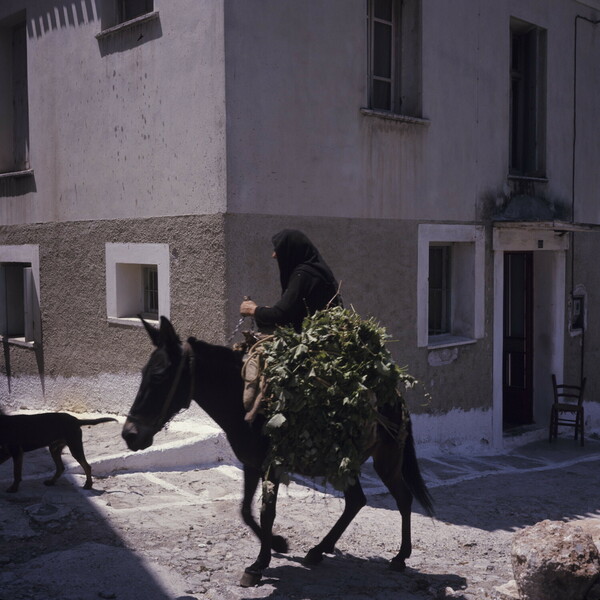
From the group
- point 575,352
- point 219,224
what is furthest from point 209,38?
point 575,352

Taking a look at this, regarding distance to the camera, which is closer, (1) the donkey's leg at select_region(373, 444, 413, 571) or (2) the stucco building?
(1) the donkey's leg at select_region(373, 444, 413, 571)

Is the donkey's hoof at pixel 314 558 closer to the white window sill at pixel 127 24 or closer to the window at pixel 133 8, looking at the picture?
the white window sill at pixel 127 24

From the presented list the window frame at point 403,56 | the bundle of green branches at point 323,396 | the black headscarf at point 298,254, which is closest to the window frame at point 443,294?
the window frame at point 403,56

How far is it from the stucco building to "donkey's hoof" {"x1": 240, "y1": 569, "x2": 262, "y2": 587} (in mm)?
2777

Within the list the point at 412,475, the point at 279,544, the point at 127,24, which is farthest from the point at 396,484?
the point at 127,24

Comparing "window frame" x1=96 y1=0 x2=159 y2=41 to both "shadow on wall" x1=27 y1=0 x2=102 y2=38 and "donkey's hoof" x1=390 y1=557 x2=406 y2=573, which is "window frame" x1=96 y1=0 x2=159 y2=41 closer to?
"shadow on wall" x1=27 y1=0 x2=102 y2=38

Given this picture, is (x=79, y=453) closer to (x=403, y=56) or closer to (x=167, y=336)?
(x=167, y=336)

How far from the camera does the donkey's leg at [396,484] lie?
18.2 feet

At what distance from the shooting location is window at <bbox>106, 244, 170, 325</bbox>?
8781mm

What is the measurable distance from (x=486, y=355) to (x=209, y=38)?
5432mm

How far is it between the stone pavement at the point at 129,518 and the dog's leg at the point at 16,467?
7 cm

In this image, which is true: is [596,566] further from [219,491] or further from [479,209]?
[479,209]

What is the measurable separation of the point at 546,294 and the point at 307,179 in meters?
5.05

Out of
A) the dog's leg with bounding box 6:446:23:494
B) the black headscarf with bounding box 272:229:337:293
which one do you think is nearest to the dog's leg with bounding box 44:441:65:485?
the dog's leg with bounding box 6:446:23:494
